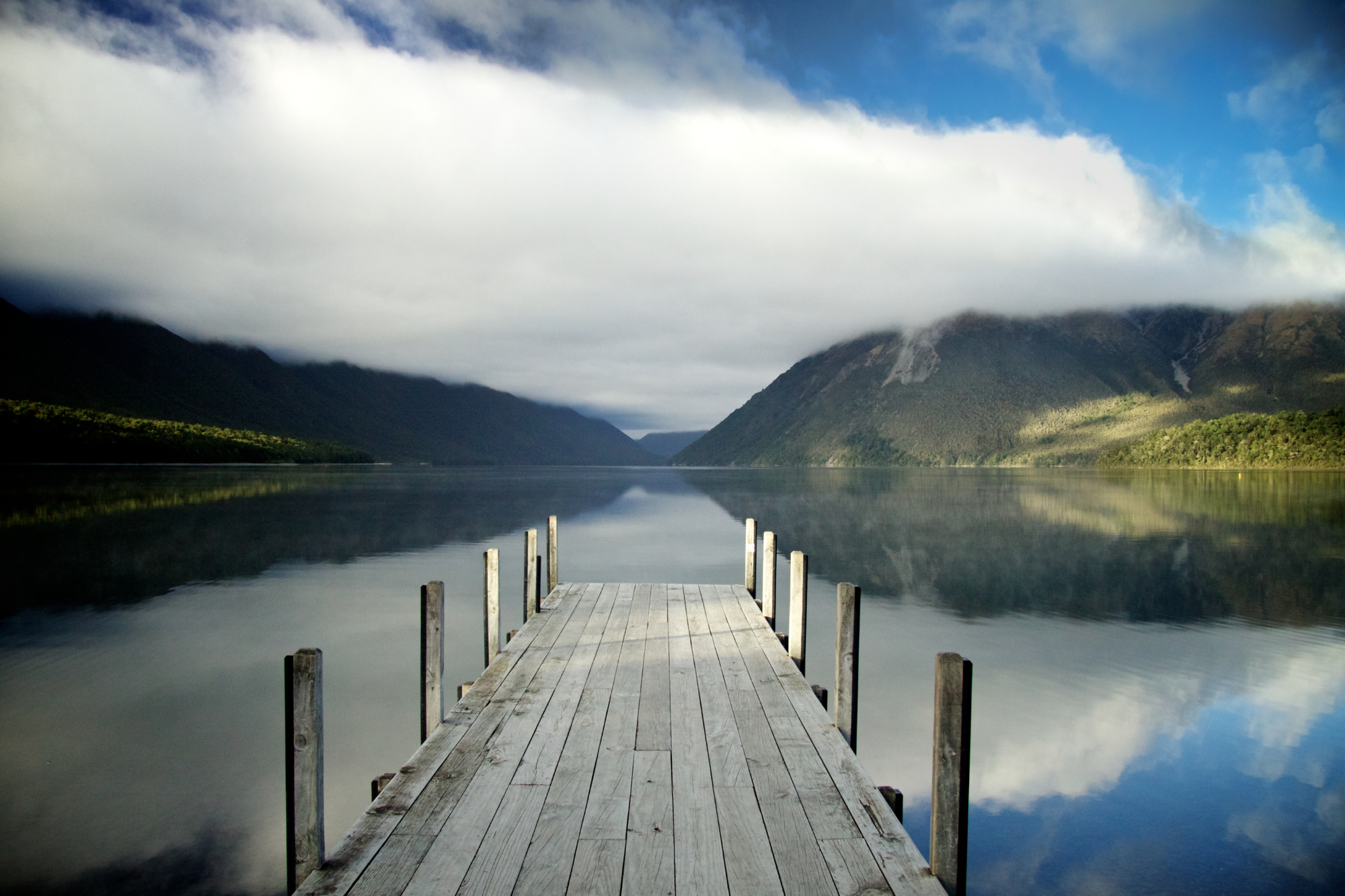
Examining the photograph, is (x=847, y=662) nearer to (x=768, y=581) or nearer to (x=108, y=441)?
(x=768, y=581)

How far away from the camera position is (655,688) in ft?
20.5

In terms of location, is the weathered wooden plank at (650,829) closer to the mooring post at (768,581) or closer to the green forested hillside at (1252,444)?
the mooring post at (768,581)

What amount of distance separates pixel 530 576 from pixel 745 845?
6.81 m

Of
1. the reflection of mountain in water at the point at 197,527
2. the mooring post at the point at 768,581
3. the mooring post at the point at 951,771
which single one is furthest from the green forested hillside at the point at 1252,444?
the mooring post at the point at 951,771

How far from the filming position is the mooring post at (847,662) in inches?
232

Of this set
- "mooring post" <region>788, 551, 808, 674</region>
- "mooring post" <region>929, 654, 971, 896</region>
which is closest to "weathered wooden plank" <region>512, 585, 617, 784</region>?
"mooring post" <region>788, 551, 808, 674</region>

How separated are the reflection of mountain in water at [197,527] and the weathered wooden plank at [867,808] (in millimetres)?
13485

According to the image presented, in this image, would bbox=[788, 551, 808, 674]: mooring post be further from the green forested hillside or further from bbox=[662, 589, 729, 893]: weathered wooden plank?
the green forested hillside

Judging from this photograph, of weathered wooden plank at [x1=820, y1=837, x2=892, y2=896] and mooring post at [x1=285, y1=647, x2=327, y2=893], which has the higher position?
mooring post at [x1=285, y1=647, x2=327, y2=893]

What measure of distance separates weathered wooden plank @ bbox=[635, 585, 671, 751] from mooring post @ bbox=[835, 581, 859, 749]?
1.36 m

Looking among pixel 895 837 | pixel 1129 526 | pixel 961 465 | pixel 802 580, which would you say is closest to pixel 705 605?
pixel 802 580

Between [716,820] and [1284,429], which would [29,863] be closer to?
[716,820]

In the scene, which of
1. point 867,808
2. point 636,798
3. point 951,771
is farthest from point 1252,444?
point 636,798

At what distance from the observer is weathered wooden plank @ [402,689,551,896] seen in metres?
3.32
